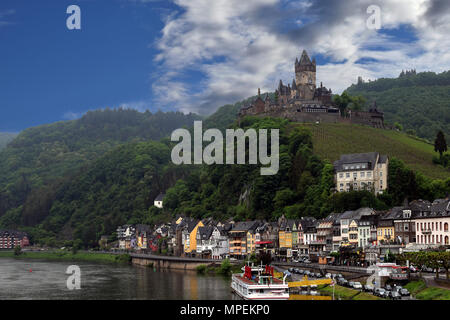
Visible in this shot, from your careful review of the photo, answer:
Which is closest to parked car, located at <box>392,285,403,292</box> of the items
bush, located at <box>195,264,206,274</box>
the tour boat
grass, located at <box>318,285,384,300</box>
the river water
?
grass, located at <box>318,285,384,300</box>

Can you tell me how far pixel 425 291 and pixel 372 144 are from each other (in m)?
103

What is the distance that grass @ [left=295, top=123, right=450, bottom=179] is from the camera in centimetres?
14025

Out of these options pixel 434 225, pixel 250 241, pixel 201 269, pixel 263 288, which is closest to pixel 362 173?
pixel 250 241

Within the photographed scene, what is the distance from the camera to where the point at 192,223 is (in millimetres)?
141250

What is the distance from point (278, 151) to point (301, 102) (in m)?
41.7

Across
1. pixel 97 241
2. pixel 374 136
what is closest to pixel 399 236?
pixel 374 136

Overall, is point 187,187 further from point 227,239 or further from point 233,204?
point 227,239

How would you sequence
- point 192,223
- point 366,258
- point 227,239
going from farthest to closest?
point 192,223, point 227,239, point 366,258

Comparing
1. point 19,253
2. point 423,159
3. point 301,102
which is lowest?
point 19,253

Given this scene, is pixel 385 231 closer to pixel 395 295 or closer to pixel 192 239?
pixel 395 295

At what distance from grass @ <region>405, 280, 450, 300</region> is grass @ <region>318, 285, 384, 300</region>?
13.2 ft

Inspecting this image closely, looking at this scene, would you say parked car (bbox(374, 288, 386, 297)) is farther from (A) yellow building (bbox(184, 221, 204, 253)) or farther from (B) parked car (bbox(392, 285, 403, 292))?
(A) yellow building (bbox(184, 221, 204, 253))

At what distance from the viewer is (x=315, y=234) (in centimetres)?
11262

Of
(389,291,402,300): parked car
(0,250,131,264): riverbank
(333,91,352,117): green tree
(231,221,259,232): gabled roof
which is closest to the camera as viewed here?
(389,291,402,300): parked car
